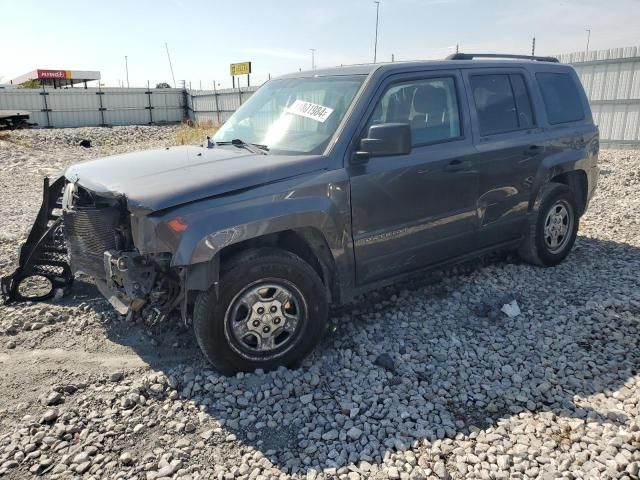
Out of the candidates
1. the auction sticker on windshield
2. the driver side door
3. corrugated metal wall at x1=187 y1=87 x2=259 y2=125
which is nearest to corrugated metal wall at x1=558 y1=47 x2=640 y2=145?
the driver side door

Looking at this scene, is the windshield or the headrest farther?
the headrest

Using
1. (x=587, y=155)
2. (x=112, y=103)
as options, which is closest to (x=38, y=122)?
(x=112, y=103)

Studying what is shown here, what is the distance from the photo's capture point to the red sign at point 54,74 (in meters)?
41.4

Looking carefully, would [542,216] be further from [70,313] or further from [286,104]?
[70,313]

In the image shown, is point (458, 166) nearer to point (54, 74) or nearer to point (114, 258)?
point (114, 258)

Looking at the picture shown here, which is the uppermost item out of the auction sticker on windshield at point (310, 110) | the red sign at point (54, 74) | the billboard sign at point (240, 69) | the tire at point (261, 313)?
the red sign at point (54, 74)

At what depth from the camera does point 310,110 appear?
12.8ft

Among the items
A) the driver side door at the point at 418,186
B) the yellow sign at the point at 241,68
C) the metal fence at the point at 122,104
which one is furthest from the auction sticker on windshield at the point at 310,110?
the yellow sign at the point at 241,68

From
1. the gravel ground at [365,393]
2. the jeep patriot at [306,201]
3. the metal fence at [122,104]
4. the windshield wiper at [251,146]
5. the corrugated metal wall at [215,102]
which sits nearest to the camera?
the gravel ground at [365,393]

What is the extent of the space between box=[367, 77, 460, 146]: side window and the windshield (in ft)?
0.89

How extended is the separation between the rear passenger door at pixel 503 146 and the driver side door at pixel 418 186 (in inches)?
6.2

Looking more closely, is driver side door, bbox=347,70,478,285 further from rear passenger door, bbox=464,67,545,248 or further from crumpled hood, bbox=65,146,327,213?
crumpled hood, bbox=65,146,327,213

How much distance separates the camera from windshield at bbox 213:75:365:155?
3.71m

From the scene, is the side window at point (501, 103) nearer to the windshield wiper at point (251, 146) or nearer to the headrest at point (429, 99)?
the headrest at point (429, 99)
